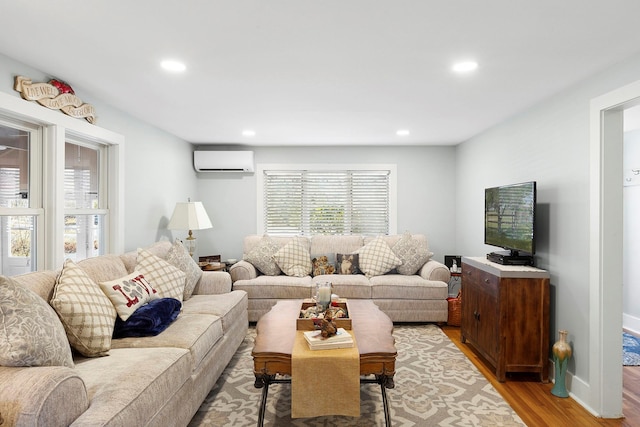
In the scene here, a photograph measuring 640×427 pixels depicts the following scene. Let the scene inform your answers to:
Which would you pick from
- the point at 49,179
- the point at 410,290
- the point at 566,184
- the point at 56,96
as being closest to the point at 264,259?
the point at 410,290

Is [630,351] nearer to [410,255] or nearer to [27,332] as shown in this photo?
[410,255]

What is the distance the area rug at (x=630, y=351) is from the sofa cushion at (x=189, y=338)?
3725mm

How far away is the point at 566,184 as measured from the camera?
2887 mm

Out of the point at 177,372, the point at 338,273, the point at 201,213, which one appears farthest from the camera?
the point at 338,273

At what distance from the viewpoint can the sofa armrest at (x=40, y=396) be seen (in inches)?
49.8

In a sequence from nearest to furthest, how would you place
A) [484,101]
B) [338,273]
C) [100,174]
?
[484,101] < [100,174] < [338,273]

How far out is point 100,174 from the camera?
3.54 metres

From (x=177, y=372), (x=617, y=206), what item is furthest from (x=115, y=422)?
(x=617, y=206)

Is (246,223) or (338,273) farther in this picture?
(246,223)

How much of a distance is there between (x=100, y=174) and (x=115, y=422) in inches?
108

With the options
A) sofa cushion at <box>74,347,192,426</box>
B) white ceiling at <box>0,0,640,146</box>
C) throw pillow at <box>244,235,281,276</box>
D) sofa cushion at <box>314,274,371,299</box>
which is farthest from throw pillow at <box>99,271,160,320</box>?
sofa cushion at <box>314,274,371,299</box>

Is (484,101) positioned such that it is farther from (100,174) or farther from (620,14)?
(100,174)

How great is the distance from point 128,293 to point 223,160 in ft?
10.3

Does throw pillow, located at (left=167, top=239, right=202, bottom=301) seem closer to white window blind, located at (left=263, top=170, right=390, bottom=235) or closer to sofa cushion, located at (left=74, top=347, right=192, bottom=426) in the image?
sofa cushion, located at (left=74, top=347, right=192, bottom=426)
